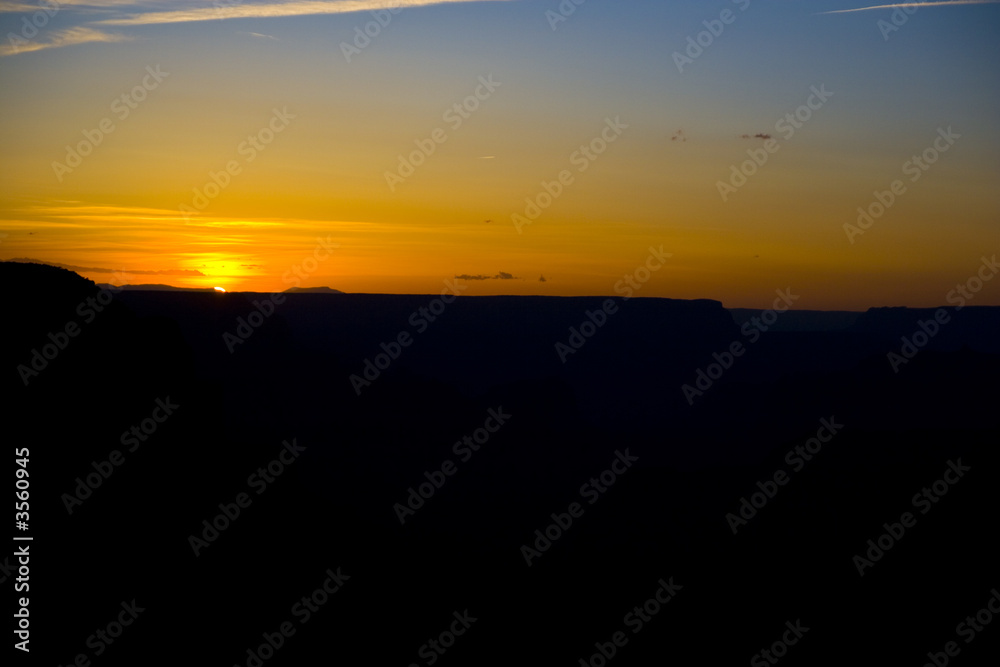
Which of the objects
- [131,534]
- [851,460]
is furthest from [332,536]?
[851,460]

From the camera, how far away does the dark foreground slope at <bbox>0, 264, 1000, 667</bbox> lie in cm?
2680

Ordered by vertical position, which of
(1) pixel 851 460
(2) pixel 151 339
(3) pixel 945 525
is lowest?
(1) pixel 851 460

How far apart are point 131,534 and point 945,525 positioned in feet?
117

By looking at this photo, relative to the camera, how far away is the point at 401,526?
5806 centimetres

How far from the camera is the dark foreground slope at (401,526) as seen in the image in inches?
1055

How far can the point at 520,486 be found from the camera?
79.8 m

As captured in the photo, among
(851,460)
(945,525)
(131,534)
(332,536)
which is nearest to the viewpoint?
(131,534)

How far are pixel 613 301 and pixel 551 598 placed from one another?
10805 cm

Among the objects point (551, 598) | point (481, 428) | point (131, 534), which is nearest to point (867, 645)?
point (551, 598)

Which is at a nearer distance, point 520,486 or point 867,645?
point 867,645

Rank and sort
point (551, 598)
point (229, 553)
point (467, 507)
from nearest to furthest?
point (229, 553), point (551, 598), point (467, 507)

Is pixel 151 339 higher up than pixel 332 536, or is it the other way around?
pixel 151 339

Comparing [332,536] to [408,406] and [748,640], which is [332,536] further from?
[408,406]

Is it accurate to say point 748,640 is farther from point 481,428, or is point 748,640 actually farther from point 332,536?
point 481,428
